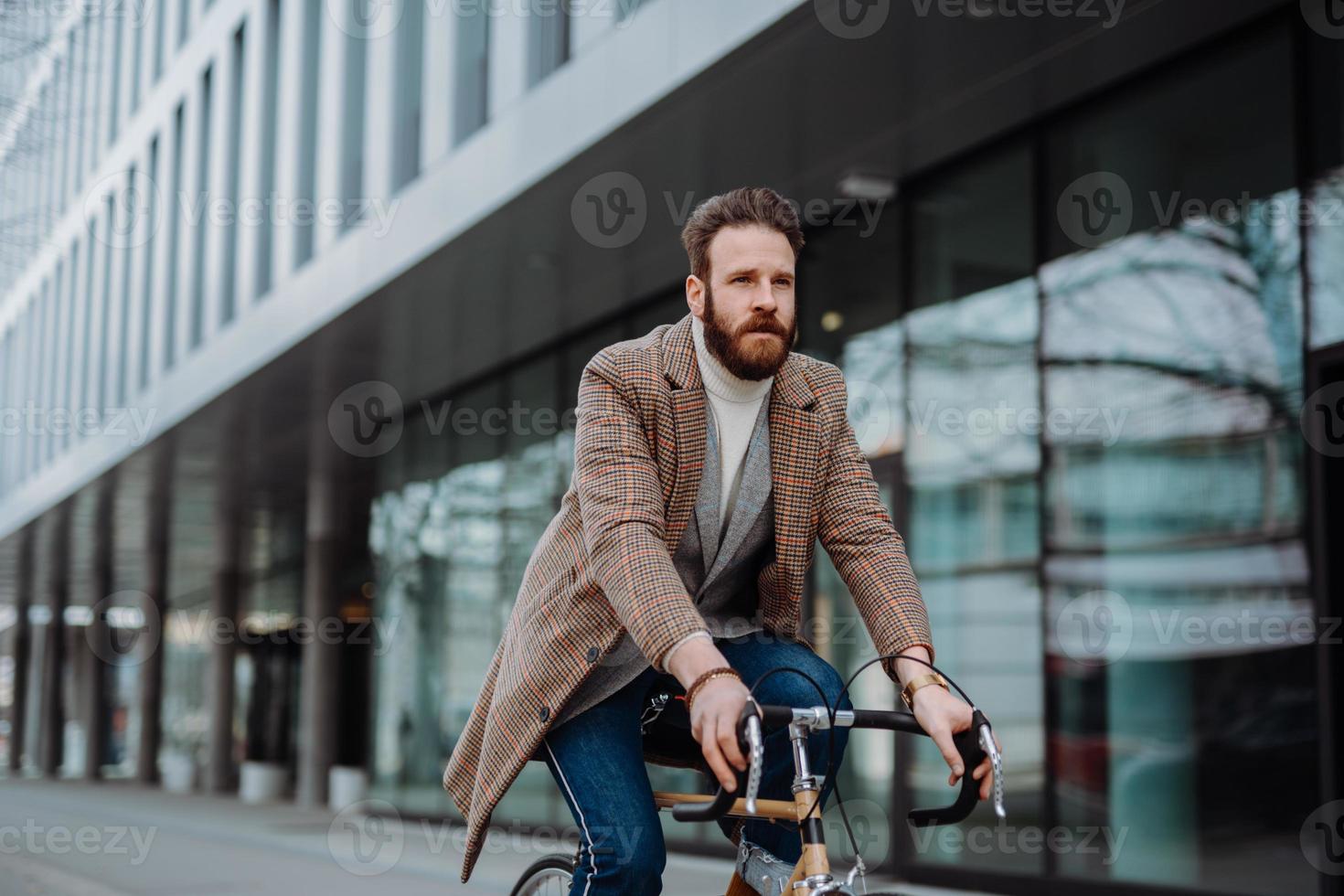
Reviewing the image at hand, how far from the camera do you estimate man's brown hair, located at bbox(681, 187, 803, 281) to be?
2.67 m

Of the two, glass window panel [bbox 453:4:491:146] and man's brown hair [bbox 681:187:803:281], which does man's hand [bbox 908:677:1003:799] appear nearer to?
man's brown hair [bbox 681:187:803:281]

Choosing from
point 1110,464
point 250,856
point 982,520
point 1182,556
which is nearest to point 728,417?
point 1182,556

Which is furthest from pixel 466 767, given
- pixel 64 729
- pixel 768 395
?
pixel 64 729

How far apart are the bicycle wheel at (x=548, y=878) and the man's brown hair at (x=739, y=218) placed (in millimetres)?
1441

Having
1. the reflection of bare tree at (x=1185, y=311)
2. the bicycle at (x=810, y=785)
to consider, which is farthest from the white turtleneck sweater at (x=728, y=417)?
the reflection of bare tree at (x=1185, y=311)

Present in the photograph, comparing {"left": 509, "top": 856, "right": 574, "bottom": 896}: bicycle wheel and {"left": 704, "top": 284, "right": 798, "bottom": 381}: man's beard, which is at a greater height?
{"left": 704, "top": 284, "right": 798, "bottom": 381}: man's beard

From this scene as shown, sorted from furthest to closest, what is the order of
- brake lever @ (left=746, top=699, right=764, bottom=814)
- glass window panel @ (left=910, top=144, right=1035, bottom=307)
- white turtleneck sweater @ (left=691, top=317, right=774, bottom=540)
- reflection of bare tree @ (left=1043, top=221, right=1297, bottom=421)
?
glass window panel @ (left=910, top=144, right=1035, bottom=307), reflection of bare tree @ (left=1043, top=221, right=1297, bottom=421), white turtleneck sweater @ (left=691, top=317, right=774, bottom=540), brake lever @ (left=746, top=699, right=764, bottom=814)

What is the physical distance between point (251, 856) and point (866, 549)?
991 cm

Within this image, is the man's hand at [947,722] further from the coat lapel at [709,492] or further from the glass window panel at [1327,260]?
the glass window panel at [1327,260]

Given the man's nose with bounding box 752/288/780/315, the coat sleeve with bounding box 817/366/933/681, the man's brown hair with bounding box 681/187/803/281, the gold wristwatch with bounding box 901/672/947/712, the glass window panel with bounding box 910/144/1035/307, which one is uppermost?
the glass window panel with bounding box 910/144/1035/307

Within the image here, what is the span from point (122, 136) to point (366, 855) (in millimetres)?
13245

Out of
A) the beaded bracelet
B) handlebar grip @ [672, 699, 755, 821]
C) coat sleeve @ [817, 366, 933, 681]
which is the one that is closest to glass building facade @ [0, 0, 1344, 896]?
coat sleeve @ [817, 366, 933, 681]

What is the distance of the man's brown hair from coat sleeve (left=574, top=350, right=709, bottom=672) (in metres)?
0.30

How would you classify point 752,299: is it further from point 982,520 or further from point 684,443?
point 982,520
